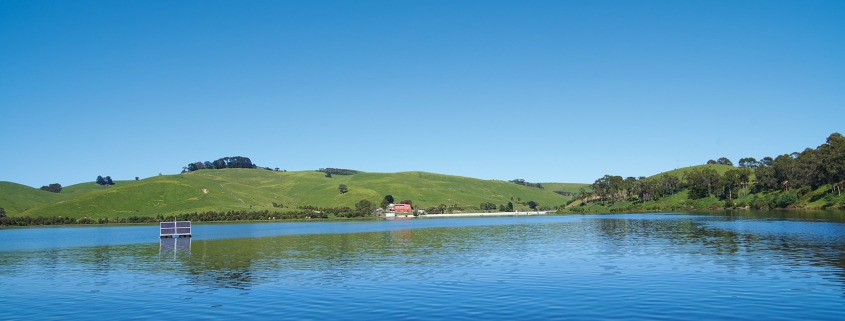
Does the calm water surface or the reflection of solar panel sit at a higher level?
the reflection of solar panel

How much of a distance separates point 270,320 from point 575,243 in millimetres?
51962

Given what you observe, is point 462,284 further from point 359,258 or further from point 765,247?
point 765,247

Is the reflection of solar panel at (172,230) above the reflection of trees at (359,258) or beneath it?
above

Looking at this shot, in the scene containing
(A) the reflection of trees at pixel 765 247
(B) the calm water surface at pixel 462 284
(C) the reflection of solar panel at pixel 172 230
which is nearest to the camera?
(B) the calm water surface at pixel 462 284

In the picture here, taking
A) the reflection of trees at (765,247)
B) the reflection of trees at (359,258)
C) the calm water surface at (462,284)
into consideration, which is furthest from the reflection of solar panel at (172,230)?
the reflection of trees at (765,247)

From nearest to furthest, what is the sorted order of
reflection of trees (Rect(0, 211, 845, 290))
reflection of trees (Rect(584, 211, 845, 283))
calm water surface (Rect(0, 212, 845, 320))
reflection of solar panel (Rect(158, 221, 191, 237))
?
calm water surface (Rect(0, 212, 845, 320)) < reflection of trees (Rect(0, 211, 845, 290)) < reflection of trees (Rect(584, 211, 845, 283)) < reflection of solar panel (Rect(158, 221, 191, 237))

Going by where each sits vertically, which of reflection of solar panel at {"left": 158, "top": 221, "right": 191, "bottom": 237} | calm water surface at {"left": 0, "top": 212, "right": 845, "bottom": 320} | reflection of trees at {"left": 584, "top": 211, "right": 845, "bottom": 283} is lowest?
calm water surface at {"left": 0, "top": 212, "right": 845, "bottom": 320}

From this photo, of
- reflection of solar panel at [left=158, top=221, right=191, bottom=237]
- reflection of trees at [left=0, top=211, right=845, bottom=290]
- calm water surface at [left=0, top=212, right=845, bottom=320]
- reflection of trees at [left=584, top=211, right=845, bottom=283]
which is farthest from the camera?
reflection of solar panel at [left=158, top=221, right=191, bottom=237]

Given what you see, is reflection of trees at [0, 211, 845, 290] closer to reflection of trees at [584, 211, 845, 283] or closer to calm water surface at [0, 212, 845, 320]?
reflection of trees at [584, 211, 845, 283]

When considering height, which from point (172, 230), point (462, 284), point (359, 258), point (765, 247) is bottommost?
point (462, 284)

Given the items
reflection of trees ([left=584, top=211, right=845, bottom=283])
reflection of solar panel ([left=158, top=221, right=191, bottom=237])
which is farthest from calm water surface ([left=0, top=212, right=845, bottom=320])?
reflection of solar panel ([left=158, top=221, right=191, bottom=237])

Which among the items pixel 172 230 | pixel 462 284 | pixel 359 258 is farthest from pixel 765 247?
pixel 172 230

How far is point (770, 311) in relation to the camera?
28.9 meters

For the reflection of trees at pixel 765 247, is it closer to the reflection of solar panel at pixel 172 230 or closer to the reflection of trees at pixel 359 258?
the reflection of trees at pixel 359 258
